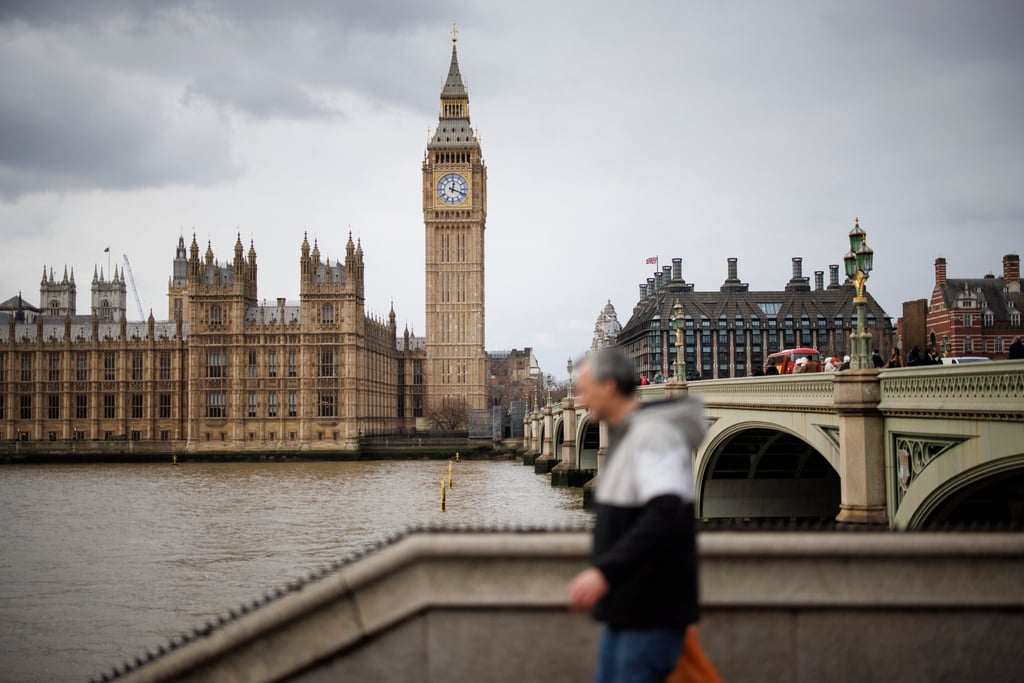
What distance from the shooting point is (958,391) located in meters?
10.8

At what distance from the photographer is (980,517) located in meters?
14.4

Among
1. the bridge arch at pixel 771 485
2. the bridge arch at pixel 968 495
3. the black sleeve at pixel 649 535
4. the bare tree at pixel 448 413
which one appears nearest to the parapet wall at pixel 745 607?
the black sleeve at pixel 649 535

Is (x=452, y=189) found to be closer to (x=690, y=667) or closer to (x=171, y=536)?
(x=171, y=536)

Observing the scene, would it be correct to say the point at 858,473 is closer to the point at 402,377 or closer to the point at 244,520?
the point at 244,520

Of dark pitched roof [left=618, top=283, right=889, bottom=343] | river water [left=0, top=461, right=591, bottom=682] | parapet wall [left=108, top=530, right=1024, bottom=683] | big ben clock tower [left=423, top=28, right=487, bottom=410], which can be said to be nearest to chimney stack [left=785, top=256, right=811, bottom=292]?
dark pitched roof [left=618, top=283, right=889, bottom=343]

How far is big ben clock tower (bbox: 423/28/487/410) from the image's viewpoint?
327ft

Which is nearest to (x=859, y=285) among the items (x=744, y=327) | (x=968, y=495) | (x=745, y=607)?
(x=968, y=495)

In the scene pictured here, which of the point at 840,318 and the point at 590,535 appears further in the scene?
the point at 840,318

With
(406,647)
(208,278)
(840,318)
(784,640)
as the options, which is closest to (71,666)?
(406,647)

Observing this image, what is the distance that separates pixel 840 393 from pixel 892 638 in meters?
8.94

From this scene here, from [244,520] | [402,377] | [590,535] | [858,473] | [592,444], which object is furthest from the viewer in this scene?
[402,377]

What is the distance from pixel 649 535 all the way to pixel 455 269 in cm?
9810

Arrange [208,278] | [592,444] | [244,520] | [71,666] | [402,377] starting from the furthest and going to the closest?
[402,377]
[208,278]
[592,444]
[244,520]
[71,666]

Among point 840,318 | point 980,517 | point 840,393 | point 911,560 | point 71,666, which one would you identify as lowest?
point 71,666
